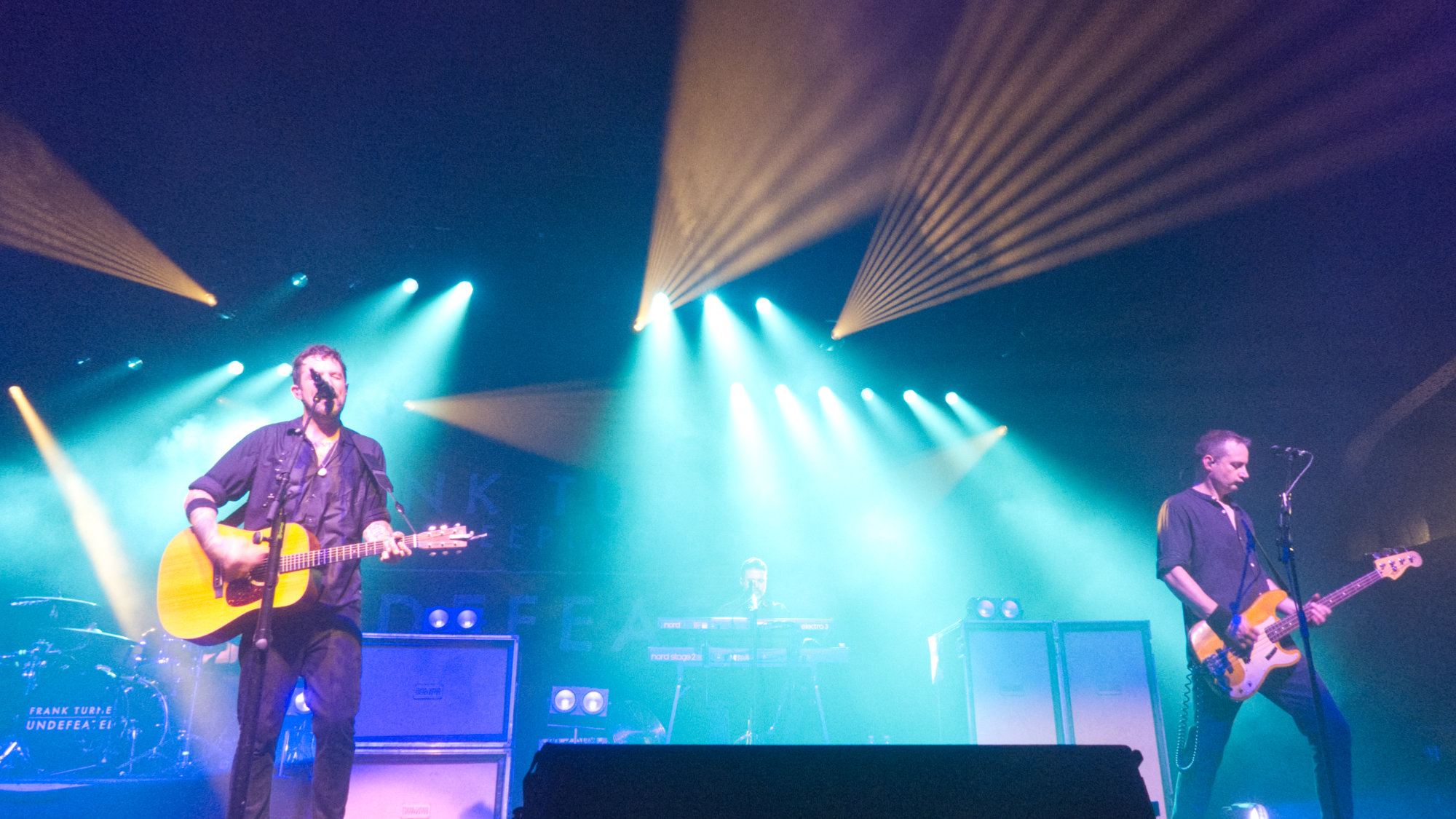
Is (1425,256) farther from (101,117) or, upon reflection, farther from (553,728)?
(101,117)

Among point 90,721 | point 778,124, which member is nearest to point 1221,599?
point 778,124

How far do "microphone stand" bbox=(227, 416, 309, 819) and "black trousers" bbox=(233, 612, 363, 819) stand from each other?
12 cm

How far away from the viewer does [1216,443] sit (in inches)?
185

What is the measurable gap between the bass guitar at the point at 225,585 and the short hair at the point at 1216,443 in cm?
443

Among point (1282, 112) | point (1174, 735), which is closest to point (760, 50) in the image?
point (1282, 112)

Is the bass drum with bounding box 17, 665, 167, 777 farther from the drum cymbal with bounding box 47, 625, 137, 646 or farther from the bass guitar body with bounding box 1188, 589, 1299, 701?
the bass guitar body with bounding box 1188, 589, 1299, 701

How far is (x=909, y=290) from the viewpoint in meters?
7.67

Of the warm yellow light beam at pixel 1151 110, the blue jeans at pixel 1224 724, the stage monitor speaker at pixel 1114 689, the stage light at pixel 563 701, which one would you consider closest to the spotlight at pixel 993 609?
the stage monitor speaker at pixel 1114 689

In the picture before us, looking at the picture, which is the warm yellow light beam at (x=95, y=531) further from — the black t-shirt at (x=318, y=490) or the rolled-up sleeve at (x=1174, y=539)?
the rolled-up sleeve at (x=1174, y=539)

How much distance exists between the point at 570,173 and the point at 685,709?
192 inches

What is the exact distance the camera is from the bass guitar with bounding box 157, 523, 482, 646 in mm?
3312

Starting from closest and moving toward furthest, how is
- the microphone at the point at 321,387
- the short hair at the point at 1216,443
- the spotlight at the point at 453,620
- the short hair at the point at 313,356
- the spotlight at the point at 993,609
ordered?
1. the microphone at the point at 321,387
2. the short hair at the point at 313,356
3. the short hair at the point at 1216,443
4. the spotlight at the point at 453,620
5. the spotlight at the point at 993,609

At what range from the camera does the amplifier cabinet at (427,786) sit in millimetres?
4305

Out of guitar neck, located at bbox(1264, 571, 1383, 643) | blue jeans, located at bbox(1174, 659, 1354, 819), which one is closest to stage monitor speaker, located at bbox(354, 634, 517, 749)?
blue jeans, located at bbox(1174, 659, 1354, 819)
